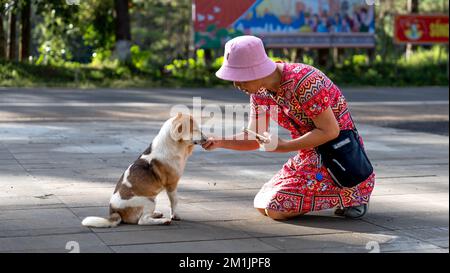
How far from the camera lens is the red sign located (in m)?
27.9

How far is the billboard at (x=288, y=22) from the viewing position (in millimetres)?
24578

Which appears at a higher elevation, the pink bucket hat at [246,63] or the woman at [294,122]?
the pink bucket hat at [246,63]

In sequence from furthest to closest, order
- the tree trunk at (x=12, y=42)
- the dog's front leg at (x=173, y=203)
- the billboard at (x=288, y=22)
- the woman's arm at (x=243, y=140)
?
the tree trunk at (x=12, y=42) < the billboard at (x=288, y=22) < the dog's front leg at (x=173, y=203) < the woman's arm at (x=243, y=140)

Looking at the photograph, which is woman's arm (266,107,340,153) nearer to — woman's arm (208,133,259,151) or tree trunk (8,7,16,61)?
woman's arm (208,133,259,151)

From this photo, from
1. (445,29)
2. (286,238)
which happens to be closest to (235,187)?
(286,238)

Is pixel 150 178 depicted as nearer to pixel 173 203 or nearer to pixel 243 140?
pixel 173 203

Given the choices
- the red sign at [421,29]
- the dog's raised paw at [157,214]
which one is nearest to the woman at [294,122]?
the dog's raised paw at [157,214]

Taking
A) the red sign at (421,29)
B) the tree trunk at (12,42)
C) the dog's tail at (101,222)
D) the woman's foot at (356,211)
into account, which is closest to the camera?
the dog's tail at (101,222)

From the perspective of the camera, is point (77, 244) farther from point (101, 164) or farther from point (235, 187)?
point (101, 164)

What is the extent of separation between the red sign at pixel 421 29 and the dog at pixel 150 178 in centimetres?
2323

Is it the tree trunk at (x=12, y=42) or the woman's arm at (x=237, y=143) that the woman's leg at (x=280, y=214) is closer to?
the woman's arm at (x=237, y=143)

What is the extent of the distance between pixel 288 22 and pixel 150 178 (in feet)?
70.2

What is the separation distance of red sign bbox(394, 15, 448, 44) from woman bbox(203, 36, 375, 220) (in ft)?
74.0
